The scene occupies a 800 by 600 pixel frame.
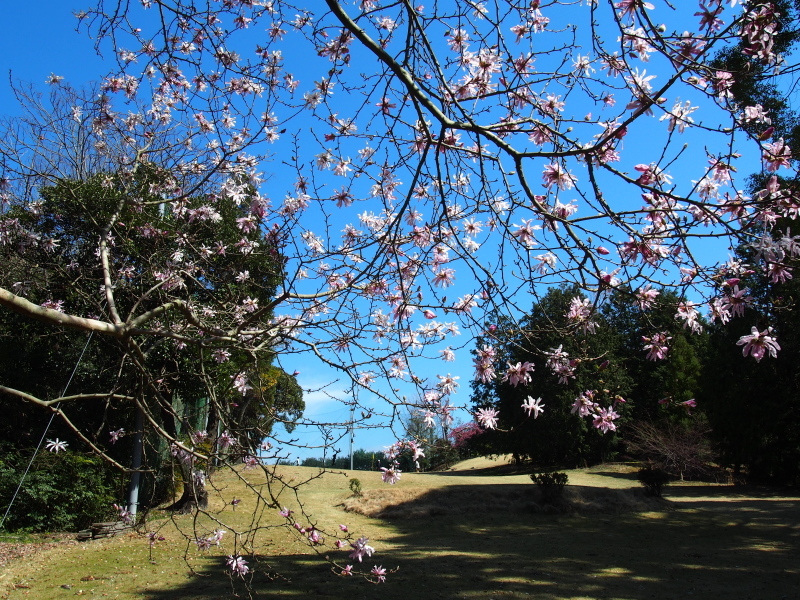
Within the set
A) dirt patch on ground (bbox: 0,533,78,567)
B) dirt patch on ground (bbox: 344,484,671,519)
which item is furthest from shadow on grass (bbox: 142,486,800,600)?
dirt patch on ground (bbox: 0,533,78,567)

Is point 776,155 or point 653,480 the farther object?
point 653,480

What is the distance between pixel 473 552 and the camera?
28.5 feet

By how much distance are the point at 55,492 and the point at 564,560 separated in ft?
26.3

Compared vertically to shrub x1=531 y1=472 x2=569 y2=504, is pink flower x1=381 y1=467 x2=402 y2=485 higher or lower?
higher

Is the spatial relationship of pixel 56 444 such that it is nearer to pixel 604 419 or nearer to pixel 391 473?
pixel 391 473

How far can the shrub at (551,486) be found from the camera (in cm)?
1352

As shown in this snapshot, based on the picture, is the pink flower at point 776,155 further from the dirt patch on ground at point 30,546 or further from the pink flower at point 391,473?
the dirt patch on ground at point 30,546

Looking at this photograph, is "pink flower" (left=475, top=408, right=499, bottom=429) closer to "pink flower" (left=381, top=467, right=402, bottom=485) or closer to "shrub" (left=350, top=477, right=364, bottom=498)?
"pink flower" (left=381, top=467, right=402, bottom=485)

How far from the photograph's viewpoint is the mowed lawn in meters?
6.18

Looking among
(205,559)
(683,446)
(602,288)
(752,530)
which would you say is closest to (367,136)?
(602,288)

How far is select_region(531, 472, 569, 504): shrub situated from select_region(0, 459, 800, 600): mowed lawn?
294 mm

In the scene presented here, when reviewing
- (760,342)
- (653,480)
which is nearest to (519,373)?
(760,342)

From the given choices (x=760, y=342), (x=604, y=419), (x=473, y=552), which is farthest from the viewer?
(x=473, y=552)

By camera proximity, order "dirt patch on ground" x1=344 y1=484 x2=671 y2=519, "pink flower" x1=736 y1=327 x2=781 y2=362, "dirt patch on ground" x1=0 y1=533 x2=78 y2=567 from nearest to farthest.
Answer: "pink flower" x1=736 y1=327 x2=781 y2=362
"dirt patch on ground" x1=0 y1=533 x2=78 y2=567
"dirt patch on ground" x1=344 y1=484 x2=671 y2=519
